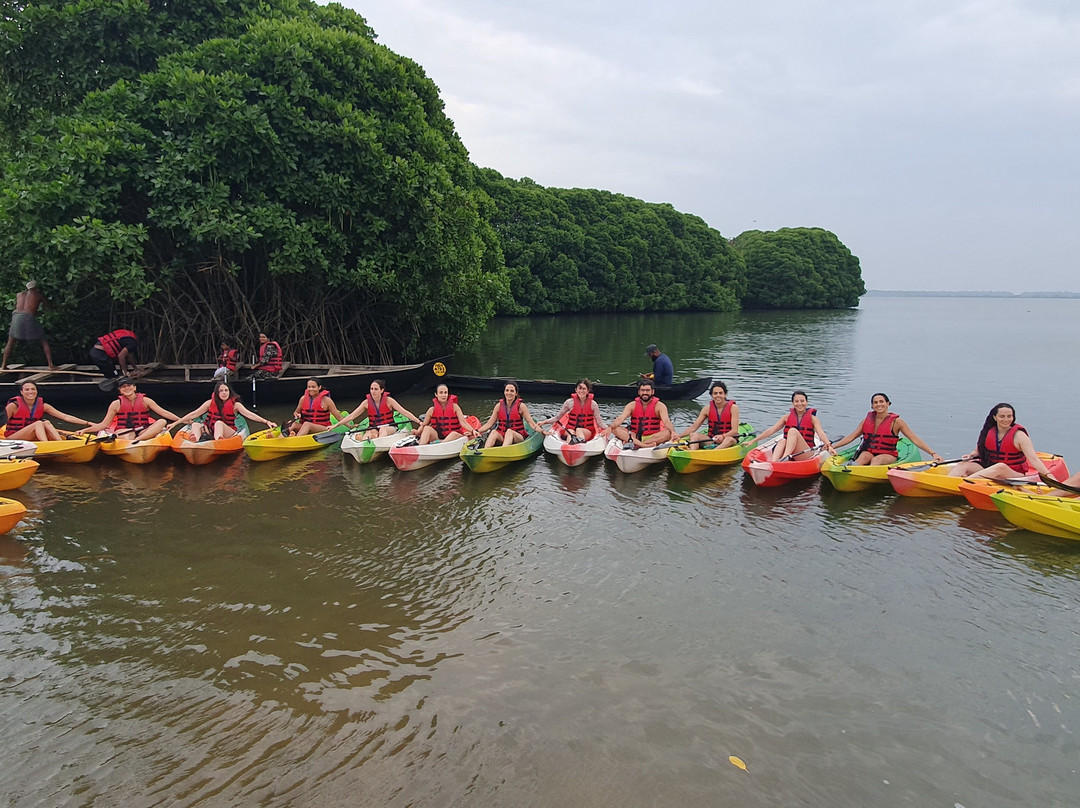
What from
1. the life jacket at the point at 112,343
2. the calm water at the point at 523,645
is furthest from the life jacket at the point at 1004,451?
the life jacket at the point at 112,343

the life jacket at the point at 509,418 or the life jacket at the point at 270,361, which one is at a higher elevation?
the life jacket at the point at 270,361

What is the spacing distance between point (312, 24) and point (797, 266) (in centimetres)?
6935

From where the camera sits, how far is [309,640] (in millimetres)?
6238

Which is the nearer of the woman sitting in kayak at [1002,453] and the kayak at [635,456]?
the woman sitting in kayak at [1002,453]

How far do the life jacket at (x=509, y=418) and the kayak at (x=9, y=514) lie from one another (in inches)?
280

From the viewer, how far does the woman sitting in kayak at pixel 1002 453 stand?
9852 millimetres

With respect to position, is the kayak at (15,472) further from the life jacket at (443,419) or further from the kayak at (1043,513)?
the kayak at (1043,513)

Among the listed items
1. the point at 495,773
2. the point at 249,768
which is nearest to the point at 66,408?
the point at 249,768

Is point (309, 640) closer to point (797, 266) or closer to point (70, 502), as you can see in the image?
point (70, 502)

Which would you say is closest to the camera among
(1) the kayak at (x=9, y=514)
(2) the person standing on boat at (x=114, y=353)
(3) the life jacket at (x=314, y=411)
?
(1) the kayak at (x=9, y=514)

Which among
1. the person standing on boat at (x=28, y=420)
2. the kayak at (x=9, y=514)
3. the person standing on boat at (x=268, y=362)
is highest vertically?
the person standing on boat at (x=268, y=362)

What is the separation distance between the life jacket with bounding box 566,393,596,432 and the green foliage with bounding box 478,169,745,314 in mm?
38057

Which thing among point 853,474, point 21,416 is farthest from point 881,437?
point 21,416

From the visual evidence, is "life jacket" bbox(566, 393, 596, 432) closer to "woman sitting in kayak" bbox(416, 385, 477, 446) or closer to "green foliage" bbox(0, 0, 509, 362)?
"woman sitting in kayak" bbox(416, 385, 477, 446)
